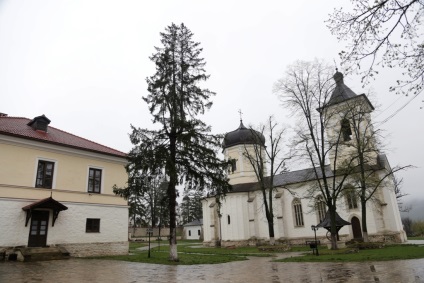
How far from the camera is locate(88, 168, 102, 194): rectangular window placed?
22.0 metres

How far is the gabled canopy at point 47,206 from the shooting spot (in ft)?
58.9

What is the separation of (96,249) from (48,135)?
8516 mm

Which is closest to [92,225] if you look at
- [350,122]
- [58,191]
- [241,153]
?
[58,191]

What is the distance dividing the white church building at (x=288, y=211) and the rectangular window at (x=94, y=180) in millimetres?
11367

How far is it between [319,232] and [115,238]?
2251 centimetres

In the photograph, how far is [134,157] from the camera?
1753 centimetres

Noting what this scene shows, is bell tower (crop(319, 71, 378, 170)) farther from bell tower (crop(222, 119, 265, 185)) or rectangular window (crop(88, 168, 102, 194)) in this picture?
rectangular window (crop(88, 168, 102, 194))

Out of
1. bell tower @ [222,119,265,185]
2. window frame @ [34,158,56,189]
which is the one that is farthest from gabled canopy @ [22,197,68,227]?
bell tower @ [222,119,265,185]

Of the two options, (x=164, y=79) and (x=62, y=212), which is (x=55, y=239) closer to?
(x=62, y=212)

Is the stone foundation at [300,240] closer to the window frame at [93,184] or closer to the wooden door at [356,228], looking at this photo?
Answer: the wooden door at [356,228]

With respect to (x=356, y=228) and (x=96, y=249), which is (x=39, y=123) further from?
(x=356, y=228)

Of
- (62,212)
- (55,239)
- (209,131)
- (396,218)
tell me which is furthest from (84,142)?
(396,218)

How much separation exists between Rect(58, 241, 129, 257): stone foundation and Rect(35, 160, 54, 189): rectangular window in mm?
3994

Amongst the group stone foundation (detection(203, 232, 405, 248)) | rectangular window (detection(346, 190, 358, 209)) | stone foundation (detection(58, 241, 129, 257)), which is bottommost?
stone foundation (detection(203, 232, 405, 248))
